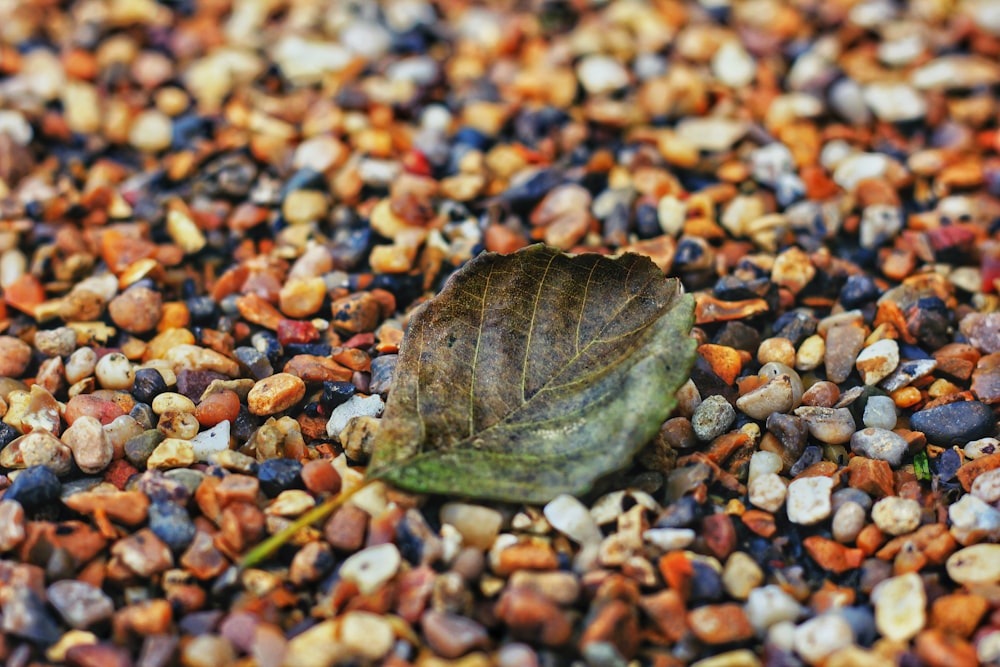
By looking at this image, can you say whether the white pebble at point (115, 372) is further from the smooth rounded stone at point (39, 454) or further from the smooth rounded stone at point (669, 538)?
the smooth rounded stone at point (669, 538)

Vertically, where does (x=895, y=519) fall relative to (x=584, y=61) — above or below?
below

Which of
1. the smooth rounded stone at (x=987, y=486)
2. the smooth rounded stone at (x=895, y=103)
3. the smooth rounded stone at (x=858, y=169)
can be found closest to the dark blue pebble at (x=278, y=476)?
the smooth rounded stone at (x=987, y=486)

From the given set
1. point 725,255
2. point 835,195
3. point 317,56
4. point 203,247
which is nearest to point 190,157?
point 203,247

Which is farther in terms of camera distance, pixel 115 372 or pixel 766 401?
pixel 115 372

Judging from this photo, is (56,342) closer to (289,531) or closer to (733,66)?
(289,531)

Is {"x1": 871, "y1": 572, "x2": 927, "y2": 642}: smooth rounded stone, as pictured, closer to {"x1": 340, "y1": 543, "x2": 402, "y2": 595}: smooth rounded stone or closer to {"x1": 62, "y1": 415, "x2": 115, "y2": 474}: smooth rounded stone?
{"x1": 340, "y1": 543, "x2": 402, "y2": 595}: smooth rounded stone

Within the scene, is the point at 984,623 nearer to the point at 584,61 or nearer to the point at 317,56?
the point at 584,61

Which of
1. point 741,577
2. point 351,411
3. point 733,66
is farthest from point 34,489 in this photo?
point 733,66
